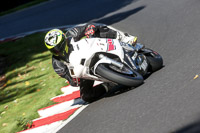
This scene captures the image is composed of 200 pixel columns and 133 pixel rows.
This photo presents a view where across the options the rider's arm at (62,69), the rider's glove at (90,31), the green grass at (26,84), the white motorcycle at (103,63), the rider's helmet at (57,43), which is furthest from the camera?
the green grass at (26,84)

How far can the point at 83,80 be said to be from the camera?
6.79 m

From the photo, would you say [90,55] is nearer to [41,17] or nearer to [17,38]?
[17,38]

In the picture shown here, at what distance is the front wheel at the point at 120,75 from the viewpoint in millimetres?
6070

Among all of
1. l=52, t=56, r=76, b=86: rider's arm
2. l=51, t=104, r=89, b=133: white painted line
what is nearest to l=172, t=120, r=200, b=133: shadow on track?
l=51, t=104, r=89, b=133: white painted line

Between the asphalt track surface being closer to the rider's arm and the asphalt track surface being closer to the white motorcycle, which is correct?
the white motorcycle

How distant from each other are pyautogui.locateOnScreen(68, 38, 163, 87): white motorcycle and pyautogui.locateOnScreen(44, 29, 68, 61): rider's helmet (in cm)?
15

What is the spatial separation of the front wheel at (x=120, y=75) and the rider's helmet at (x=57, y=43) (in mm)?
678

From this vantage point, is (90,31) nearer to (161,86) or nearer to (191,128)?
(161,86)

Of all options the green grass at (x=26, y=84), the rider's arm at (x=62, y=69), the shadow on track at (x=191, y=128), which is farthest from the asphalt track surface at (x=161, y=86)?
the green grass at (x=26, y=84)

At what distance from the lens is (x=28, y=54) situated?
1309 cm

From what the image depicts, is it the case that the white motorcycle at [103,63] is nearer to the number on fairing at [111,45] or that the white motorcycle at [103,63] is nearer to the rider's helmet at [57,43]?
the number on fairing at [111,45]

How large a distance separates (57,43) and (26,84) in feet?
14.0

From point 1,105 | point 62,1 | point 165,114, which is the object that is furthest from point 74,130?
point 62,1

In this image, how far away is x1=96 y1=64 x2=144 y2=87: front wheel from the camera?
607 centimetres
